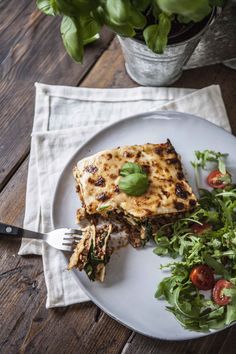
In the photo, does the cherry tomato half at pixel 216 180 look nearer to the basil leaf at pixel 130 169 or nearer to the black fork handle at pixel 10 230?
the basil leaf at pixel 130 169

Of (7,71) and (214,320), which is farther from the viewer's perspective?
(7,71)

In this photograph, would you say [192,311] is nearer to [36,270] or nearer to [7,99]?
A: [36,270]

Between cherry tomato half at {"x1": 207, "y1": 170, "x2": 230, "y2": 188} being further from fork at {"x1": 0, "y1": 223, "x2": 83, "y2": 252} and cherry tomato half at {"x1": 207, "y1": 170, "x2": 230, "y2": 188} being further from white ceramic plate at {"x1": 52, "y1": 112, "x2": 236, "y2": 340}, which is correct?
fork at {"x1": 0, "y1": 223, "x2": 83, "y2": 252}

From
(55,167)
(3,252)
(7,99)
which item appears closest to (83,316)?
(3,252)

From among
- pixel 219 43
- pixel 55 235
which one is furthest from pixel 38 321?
pixel 219 43

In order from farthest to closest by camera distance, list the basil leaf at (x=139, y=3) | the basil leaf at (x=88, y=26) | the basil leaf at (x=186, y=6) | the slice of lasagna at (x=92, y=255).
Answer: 1. the slice of lasagna at (x=92, y=255)
2. the basil leaf at (x=88, y=26)
3. the basil leaf at (x=139, y=3)
4. the basil leaf at (x=186, y=6)

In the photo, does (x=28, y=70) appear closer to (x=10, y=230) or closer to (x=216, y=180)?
(x=10, y=230)

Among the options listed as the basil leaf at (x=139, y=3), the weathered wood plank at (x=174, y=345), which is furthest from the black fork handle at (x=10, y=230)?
the basil leaf at (x=139, y=3)
